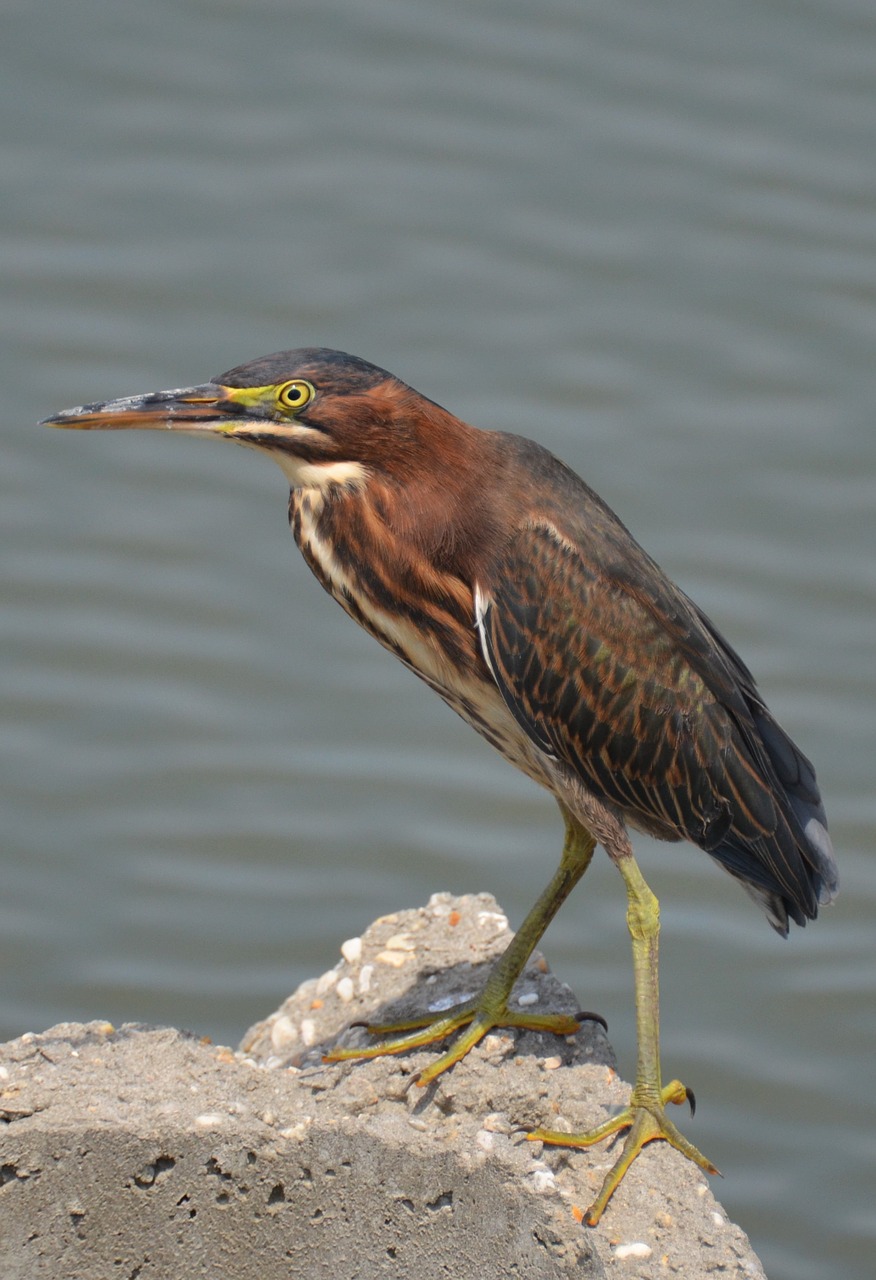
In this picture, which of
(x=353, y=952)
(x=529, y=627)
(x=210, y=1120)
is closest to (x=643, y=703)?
(x=529, y=627)

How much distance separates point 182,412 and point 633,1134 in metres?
1.86

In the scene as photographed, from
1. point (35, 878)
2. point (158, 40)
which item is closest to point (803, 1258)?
point (35, 878)

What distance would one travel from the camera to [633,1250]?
11.9ft

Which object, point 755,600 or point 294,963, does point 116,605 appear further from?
point 755,600

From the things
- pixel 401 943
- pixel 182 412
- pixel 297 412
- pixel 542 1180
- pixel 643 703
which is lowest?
pixel 542 1180

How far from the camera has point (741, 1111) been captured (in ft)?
18.8

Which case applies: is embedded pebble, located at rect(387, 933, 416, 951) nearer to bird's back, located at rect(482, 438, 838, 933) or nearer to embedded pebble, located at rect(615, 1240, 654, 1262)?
bird's back, located at rect(482, 438, 838, 933)

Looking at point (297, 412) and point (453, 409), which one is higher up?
point (453, 409)

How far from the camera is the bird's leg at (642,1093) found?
3965mm

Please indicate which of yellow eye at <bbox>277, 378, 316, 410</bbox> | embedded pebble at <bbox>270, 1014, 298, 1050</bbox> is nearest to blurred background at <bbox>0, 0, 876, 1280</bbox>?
embedded pebble at <bbox>270, 1014, 298, 1050</bbox>

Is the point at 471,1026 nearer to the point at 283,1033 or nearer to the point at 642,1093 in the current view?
the point at 642,1093

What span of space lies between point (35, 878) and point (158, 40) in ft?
15.5

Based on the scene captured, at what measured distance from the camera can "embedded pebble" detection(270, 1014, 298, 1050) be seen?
494 centimetres

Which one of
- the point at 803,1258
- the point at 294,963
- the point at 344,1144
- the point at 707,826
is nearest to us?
the point at 344,1144
